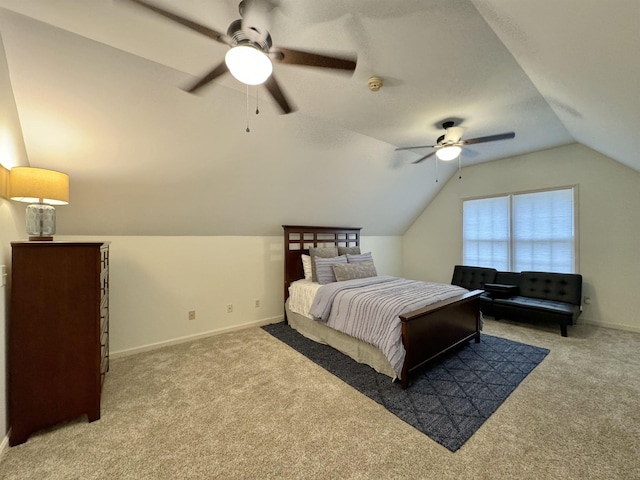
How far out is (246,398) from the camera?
2.20 meters

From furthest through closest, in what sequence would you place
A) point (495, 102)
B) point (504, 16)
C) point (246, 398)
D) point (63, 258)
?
point (495, 102), point (246, 398), point (63, 258), point (504, 16)

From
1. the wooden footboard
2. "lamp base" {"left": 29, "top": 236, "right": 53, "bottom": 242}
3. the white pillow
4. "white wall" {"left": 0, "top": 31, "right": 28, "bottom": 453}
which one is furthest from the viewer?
the white pillow

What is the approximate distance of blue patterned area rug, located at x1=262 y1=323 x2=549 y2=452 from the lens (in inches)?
75.3

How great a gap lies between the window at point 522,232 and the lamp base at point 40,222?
5899mm

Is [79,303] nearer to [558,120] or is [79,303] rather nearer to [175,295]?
[175,295]

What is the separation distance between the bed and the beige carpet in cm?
45

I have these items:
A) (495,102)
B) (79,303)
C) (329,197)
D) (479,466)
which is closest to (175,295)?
(79,303)

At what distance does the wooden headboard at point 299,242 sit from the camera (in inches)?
165

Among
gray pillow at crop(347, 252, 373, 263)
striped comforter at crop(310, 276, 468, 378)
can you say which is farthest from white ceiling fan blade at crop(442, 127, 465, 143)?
gray pillow at crop(347, 252, 373, 263)

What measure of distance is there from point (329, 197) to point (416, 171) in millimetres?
1719

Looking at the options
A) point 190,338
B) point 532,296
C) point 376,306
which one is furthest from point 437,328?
point 190,338

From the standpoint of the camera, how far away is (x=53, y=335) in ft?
6.04

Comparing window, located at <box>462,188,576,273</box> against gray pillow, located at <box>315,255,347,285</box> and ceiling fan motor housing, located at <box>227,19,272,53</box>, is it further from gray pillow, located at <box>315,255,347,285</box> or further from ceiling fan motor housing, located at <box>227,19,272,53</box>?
ceiling fan motor housing, located at <box>227,19,272,53</box>

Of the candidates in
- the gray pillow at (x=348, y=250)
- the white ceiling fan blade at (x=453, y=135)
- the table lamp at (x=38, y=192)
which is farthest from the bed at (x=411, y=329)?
the table lamp at (x=38, y=192)
